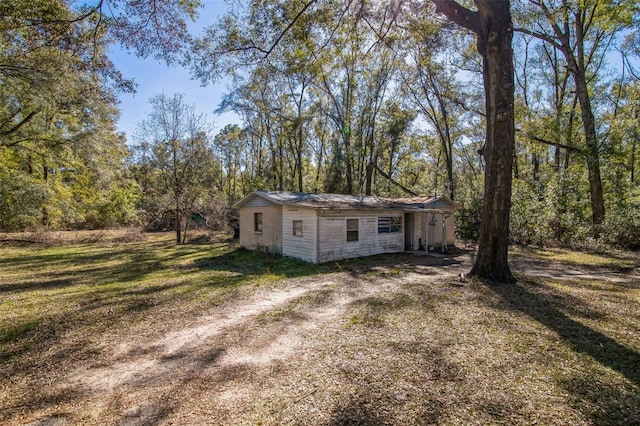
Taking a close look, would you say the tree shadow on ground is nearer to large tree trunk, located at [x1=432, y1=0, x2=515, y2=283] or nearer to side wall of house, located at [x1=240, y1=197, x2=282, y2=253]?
large tree trunk, located at [x1=432, y1=0, x2=515, y2=283]

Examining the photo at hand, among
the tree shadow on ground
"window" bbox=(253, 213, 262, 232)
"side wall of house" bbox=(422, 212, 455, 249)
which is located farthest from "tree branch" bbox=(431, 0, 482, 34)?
"window" bbox=(253, 213, 262, 232)

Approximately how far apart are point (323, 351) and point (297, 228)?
27.5 feet

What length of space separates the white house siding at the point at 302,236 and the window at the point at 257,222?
73.8 inches

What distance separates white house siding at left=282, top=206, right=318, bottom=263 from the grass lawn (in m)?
3.08

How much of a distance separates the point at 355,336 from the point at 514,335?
228 centimetres

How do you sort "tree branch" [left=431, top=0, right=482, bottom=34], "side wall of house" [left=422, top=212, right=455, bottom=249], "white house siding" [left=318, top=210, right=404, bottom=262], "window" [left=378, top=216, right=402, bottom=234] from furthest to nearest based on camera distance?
1. "side wall of house" [left=422, top=212, right=455, bottom=249]
2. "window" [left=378, top=216, right=402, bottom=234]
3. "white house siding" [left=318, top=210, right=404, bottom=262]
4. "tree branch" [left=431, top=0, right=482, bottom=34]

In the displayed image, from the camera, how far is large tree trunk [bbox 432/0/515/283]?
288 inches

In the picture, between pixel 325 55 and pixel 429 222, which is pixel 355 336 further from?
pixel 429 222

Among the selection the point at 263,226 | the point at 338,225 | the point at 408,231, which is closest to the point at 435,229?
the point at 408,231

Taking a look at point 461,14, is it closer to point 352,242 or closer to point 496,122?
point 496,122

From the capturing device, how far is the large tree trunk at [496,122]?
7.32 metres

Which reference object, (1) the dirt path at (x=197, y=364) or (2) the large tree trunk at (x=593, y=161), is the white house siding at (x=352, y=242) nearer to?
(1) the dirt path at (x=197, y=364)

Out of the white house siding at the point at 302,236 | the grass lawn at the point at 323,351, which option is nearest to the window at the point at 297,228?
the white house siding at the point at 302,236

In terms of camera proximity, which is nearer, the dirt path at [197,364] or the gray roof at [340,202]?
the dirt path at [197,364]
